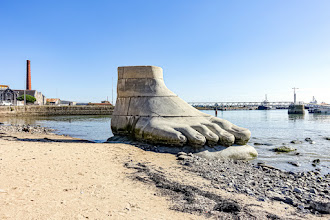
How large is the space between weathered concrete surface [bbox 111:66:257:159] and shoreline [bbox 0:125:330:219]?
1.77 meters

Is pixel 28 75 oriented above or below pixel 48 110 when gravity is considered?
above

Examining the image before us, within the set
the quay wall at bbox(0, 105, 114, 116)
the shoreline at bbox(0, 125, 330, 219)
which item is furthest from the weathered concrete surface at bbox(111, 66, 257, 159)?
the quay wall at bbox(0, 105, 114, 116)

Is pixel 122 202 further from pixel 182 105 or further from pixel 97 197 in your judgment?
pixel 182 105

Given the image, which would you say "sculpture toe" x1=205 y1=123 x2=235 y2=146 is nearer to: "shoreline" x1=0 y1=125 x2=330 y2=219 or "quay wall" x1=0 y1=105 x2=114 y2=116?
"shoreline" x1=0 y1=125 x2=330 y2=219

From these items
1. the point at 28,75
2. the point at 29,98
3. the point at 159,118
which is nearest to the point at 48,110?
the point at 29,98

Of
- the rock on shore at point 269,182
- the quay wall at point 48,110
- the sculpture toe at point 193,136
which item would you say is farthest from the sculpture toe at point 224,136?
the quay wall at point 48,110

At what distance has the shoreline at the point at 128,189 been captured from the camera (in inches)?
181

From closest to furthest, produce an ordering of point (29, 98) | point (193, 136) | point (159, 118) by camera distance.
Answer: point (193, 136) < point (159, 118) < point (29, 98)

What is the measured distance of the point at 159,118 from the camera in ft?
38.1

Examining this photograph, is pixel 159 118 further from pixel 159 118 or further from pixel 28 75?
pixel 28 75

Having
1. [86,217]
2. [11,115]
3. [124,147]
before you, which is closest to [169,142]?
[124,147]

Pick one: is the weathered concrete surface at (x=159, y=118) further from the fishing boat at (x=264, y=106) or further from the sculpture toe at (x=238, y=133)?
the fishing boat at (x=264, y=106)

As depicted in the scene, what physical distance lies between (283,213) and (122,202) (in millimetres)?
3244

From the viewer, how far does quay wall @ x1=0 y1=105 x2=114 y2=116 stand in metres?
52.9
